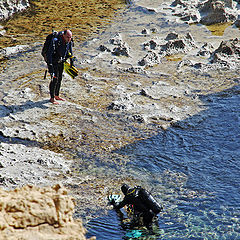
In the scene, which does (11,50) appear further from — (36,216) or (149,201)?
(36,216)

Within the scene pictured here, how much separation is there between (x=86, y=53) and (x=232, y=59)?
15.1 feet

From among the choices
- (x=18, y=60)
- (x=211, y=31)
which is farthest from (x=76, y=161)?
(x=211, y=31)

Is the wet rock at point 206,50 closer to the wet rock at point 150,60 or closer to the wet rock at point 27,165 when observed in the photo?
the wet rock at point 150,60

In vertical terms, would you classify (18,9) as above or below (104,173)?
above

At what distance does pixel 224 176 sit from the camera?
547 centimetres

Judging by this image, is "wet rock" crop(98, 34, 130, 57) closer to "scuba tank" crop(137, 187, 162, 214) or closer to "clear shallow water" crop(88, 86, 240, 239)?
"clear shallow water" crop(88, 86, 240, 239)

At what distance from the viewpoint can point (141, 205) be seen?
A: 4.30m

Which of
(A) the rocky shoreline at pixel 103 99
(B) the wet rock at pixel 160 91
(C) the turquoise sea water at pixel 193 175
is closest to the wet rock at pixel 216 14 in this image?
(A) the rocky shoreline at pixel 103 99

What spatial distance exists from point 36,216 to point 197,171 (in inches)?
141

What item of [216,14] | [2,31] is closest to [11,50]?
[2,31]

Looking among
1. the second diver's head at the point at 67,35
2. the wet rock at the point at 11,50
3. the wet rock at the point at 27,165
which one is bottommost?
the wet rock at the point at 27,165

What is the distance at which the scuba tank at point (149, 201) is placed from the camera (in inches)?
166

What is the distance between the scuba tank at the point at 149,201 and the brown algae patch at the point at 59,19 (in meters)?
8.27

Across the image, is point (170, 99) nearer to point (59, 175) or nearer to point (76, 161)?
point (76, 161)
